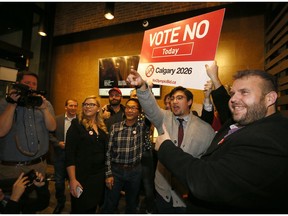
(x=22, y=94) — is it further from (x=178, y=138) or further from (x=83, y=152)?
(x=178, y=138)

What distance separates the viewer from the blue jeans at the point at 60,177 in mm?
3189

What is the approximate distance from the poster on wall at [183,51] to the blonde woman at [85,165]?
3.37 feet

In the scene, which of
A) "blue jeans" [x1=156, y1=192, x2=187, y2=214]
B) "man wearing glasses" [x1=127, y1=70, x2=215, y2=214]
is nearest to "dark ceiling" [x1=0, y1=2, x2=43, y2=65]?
"man wearing glasses" [x1=127, y1=70, x2=215, y2=214]

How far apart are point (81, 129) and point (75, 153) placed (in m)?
0.29

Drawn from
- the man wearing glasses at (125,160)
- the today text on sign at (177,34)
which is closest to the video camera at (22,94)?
the man wearing glasses at (125,160)

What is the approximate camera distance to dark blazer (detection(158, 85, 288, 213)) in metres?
0.91

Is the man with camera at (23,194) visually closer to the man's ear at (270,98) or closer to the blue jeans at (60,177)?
the blue jeans at (60,177)

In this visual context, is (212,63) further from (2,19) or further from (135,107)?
(2,19)

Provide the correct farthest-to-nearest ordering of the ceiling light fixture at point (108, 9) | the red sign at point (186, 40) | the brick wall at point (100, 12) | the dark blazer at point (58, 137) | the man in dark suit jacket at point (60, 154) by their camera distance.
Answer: the brick wall at point (100, 12), the ceiling light fixture at point (108, 9), the dark blazer at point (58, 137), the man in dark suit jacket at point (60, 154), the red sign at point (186, 40)

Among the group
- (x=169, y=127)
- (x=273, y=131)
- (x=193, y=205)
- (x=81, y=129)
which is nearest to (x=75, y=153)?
(x=81, y=129)

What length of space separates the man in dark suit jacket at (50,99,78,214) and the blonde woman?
42.5 inches

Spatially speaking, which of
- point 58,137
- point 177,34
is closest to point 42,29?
point 58,137

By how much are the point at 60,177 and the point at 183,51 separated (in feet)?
9.20

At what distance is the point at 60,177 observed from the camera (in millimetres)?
3244
